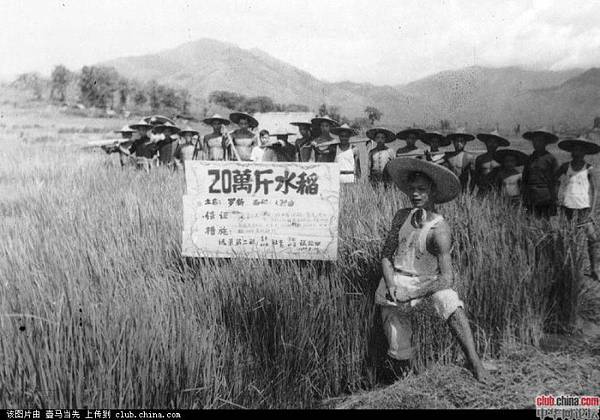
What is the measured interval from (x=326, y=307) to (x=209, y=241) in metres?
1.00

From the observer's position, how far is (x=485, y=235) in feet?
12.3

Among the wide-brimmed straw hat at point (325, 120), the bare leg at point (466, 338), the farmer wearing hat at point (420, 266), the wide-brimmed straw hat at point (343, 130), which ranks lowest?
the bare leg at point (466, 338)

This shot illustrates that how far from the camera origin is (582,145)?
423 cm

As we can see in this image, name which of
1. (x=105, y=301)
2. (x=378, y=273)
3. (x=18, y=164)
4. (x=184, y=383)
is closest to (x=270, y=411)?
(x=184, y=383)

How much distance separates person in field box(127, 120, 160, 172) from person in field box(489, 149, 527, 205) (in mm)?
5860

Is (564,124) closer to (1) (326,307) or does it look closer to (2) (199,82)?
(1) (326,307)

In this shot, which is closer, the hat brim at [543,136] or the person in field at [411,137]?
the hat brim at [543,136]

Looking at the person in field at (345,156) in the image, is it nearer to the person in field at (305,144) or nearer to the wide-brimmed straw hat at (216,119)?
the person in field at (305,144)

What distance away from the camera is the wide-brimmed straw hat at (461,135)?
5.11 metres

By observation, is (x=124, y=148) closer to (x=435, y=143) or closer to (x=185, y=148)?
(x=185, y=148)

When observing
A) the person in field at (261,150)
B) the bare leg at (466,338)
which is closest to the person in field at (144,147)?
the person in field at (261,150)

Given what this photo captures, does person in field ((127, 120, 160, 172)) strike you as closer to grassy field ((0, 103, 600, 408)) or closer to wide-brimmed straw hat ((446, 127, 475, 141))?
grassy field ((0, 103, 600, 408))

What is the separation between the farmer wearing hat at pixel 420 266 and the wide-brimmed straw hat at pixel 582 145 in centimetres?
223

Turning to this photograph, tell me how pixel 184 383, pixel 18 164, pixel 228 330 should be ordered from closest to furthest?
1. pixel 184 383
2. pixel 228 330
3. pixel 18 164
